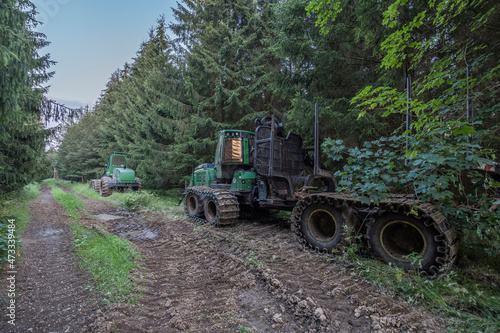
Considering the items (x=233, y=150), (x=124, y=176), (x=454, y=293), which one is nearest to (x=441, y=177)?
(x=454, y=293)

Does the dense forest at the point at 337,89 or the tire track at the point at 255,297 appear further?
the dense forest at the point at 337,89

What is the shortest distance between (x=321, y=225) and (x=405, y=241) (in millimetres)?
1378

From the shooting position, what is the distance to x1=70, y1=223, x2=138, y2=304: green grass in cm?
278

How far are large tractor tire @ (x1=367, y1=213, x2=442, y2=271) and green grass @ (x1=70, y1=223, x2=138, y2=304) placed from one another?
3411 mm

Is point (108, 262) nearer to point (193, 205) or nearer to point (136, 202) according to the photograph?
point (193, 205)

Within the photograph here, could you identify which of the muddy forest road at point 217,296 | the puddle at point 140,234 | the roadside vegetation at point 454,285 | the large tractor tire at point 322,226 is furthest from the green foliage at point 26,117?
the roadside vegetation at point 454,285

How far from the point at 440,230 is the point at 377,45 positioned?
14.0ft

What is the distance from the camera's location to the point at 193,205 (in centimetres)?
807

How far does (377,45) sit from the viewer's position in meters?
5.25

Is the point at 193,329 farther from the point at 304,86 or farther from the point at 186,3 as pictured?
the point at 186,3

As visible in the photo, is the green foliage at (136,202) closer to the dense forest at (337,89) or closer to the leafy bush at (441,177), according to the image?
the dense forest at (337,89)

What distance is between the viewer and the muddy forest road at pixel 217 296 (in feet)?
7.16

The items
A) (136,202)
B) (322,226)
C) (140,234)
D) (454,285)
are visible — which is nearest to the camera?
(454,285)

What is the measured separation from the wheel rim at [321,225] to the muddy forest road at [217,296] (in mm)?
484
